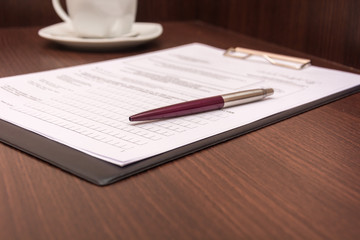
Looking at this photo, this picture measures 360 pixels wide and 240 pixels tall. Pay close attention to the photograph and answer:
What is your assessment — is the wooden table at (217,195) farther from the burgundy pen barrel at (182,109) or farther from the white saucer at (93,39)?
the white saucer at (93,39)

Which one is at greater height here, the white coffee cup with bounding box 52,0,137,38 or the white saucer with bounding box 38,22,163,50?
the white coffee cup with bounding box 52,0,137,38

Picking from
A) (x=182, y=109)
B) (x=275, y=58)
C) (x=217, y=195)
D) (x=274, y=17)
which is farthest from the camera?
(x=274, y=17)

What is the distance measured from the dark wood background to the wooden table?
11.2 inches

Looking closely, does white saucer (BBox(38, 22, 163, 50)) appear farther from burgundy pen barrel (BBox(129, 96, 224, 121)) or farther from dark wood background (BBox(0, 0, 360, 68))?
burgundy pen barrel (BBox(129, 96, 224, 121))

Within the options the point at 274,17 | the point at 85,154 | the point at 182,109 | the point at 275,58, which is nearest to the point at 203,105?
the point at 182,109

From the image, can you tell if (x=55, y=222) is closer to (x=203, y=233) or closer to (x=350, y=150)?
(x=203, y=233)

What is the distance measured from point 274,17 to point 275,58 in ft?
0.53

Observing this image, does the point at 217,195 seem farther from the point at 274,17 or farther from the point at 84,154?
the point at 274,17

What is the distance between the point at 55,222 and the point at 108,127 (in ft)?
0.48

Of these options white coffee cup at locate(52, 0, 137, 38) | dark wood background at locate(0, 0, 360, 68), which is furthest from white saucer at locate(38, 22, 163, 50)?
dark wood background at locate(0, 0, 360, 68)

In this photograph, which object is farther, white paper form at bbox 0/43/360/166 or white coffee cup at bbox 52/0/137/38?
white coffee cup at bbox 52/0/137/38

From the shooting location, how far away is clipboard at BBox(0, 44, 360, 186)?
347 millimetres

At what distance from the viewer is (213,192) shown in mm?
332

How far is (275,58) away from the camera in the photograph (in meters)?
0.69
